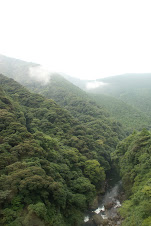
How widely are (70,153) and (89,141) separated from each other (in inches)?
454

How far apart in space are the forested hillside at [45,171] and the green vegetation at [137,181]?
5.98 metres

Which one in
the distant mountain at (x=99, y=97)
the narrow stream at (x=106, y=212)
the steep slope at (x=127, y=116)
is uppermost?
the distant mountain at (x=99, y=97)

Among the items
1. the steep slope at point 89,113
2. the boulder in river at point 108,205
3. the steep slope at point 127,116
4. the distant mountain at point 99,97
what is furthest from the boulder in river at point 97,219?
the steep slope at point 127,116

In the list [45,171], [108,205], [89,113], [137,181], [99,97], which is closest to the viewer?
[45,171]

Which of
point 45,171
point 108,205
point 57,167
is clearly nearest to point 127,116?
point 108,205

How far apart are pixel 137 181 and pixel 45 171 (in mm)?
15515

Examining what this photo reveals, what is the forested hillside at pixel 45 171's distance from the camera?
72.1ft

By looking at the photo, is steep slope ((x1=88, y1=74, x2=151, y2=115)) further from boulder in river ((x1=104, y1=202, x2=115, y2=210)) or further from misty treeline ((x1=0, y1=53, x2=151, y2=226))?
boulder in river ((x1=104, y1=202, x2=115, y2=210))

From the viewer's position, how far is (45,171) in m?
28.9

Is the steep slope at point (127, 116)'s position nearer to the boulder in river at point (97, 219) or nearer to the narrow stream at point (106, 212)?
the narrow stream at point (106, 212)

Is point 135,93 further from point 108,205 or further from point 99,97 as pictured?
point 108,205

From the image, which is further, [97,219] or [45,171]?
[97,219]

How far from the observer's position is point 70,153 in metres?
39.7

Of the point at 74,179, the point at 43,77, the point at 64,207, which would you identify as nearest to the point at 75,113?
the point at 74,179
